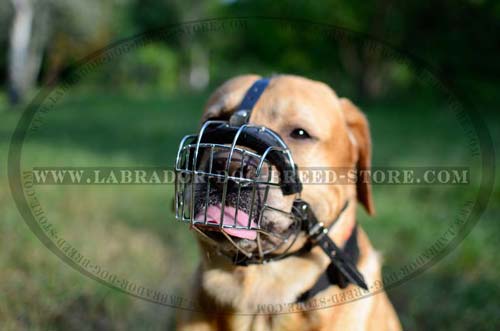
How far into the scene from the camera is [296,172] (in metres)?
2.06

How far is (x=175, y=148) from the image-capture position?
29.8 feet

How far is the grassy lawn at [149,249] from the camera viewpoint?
308 centimetres

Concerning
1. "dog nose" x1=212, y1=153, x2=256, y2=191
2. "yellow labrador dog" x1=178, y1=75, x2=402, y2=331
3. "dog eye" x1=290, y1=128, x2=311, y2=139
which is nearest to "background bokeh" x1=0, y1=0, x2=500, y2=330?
"yellow labrador dog" x1=178, y1=75, x2=402, y2=331

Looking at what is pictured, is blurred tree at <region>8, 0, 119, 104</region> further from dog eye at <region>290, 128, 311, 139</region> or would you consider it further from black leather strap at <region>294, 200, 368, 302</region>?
black leather strap at <region>294, 200, 368, 302</region>

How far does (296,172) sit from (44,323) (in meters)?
1.83

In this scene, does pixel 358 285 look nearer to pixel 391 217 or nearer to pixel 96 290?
pixel 96 290

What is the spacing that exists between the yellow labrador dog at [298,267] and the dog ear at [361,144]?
0.12 m

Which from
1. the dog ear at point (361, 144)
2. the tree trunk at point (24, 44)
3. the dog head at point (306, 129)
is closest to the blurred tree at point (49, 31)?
the tree trunk at point (24, 44)

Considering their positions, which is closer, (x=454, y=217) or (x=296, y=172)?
(x=296, y=172)

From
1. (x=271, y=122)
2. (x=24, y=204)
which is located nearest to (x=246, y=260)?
(x=271, y=122)

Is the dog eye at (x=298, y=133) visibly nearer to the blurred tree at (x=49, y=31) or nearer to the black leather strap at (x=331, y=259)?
the black leather strap at (x=331, y=259)
